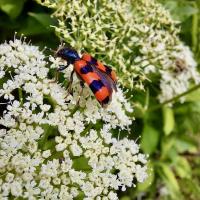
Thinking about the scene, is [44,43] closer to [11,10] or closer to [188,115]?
[11,10]

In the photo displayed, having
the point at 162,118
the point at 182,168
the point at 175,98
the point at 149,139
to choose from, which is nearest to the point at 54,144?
the point at 175,98

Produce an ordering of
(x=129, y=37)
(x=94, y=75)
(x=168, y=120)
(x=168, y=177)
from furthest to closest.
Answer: (x=168, y=177) < (x=168, y=120) < (x=129, y=37) < (x=94, y=75)

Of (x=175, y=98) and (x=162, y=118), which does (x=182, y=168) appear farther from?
(x=175, y=98)

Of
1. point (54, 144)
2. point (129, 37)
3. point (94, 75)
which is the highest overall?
point (94, 75)

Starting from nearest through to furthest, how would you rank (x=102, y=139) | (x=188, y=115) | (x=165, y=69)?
(x=102, y=139) < (x=165, y=69) < (x=188, y=115)

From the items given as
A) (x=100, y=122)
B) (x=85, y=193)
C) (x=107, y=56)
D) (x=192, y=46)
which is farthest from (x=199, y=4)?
(x=85, y=193)

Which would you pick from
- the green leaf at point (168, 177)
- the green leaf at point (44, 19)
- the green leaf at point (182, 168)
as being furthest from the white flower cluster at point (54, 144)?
the green leaf at point (182, 168)
